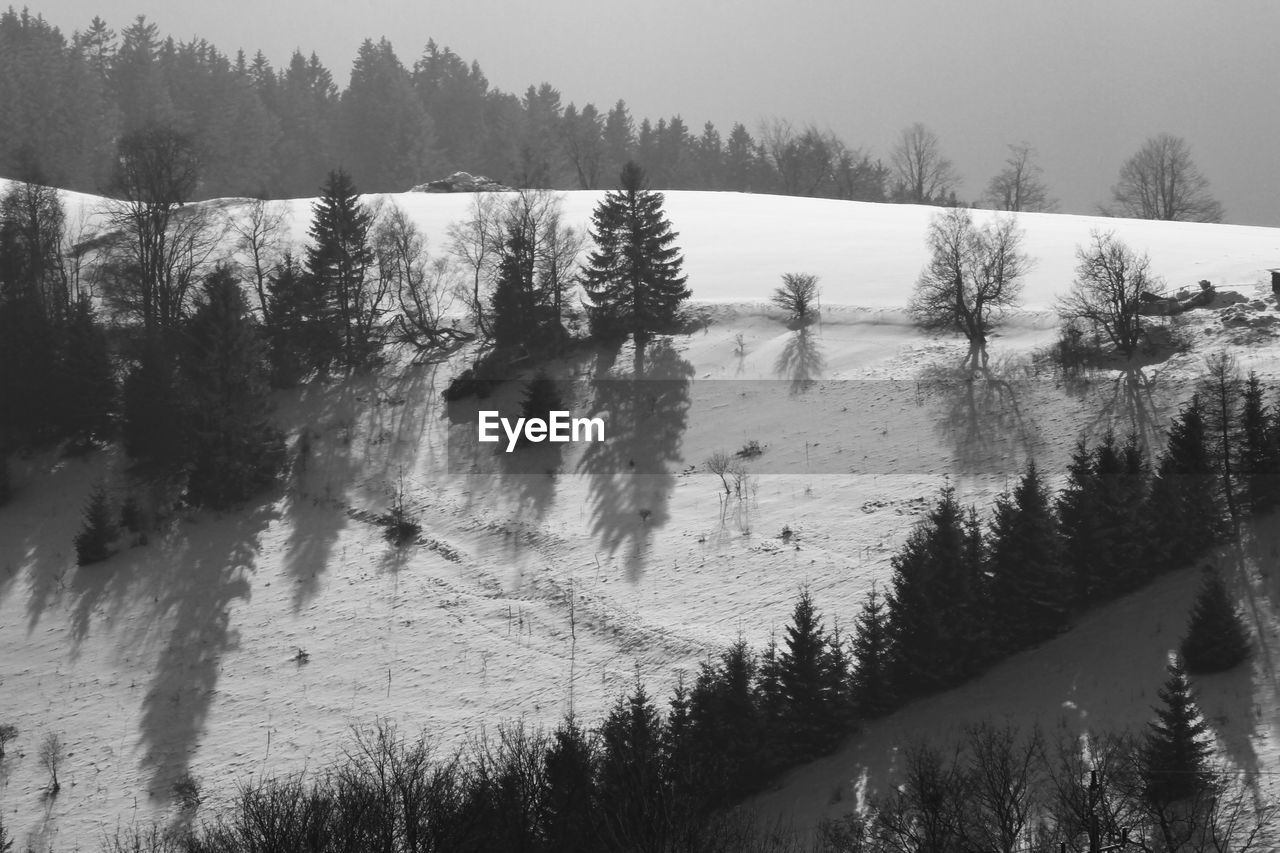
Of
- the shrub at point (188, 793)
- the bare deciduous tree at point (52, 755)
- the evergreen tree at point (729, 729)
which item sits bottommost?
the shrub at point (188, 793)

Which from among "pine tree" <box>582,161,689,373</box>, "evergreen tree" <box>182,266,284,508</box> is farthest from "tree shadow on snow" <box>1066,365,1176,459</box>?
"evergreen tree" <box>182,266,284,508</box>

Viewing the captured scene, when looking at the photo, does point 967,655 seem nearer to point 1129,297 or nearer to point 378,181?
point 1129,297

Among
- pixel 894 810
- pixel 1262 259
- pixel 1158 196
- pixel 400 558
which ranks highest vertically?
pixel 1158 196

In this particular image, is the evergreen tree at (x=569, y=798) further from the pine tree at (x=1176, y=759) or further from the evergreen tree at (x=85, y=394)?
the evergreen tree at (x=85, y=394)

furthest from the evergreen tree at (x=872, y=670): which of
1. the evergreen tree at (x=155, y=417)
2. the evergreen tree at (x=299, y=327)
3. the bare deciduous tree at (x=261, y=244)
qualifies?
the bare deciduous tree at (x=261, y=244)

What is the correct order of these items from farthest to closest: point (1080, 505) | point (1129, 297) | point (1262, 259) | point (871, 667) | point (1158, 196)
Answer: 1. point (1158, 196)
2. point (1262, 259)
3. point (1129, 297)
4. point (1080, 505)
5. point (871, 667)

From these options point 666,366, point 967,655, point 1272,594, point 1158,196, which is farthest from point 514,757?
point 1158,196

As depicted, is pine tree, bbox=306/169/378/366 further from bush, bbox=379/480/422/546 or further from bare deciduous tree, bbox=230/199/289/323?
bush, bbox=379/480/422/546
